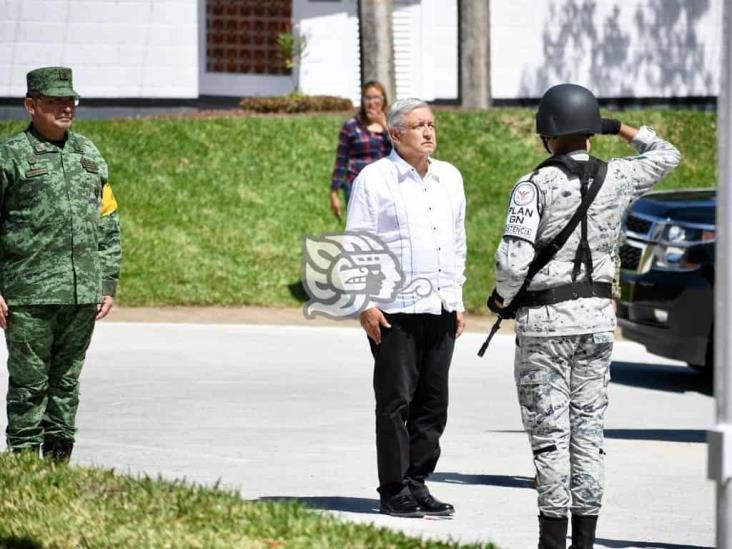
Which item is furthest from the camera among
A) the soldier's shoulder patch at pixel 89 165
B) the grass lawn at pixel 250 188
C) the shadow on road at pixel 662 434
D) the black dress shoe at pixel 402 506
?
the grass lawn at pixel 250 188

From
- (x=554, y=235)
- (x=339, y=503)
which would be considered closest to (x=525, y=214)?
(x=554, y=235)

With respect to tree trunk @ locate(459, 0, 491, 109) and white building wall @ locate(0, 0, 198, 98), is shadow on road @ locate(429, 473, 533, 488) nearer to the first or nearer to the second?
tree trunk @ locate(459, 0, 491, 109)

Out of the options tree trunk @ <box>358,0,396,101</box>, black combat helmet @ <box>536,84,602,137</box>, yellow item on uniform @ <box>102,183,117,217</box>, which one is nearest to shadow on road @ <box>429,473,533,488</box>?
yellow item on uniform @ <box>102,183,117,217</box>

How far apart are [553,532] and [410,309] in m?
1.39

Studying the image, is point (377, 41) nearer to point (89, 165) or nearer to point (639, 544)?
point (89, 165)

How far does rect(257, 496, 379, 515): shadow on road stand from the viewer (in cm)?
764

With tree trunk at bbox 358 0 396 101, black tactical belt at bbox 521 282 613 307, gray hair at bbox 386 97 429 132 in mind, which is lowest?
black tactical belt at bbox 521 282 613 307

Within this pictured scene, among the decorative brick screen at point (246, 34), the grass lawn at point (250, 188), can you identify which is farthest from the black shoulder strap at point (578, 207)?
the decorative brick screen at point (246, 34)

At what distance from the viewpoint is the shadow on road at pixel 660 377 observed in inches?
494

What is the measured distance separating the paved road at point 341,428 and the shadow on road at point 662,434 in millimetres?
15

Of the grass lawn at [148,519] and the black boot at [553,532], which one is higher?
the grass lawn at [148,519]

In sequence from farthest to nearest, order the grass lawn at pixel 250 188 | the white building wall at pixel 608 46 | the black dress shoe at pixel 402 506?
the white building wall at pixel 608 46 < the grass lawn at pixel 250 188 < the black dress shoe at pixel 402 506

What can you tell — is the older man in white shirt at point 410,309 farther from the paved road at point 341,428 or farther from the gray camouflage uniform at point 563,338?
the gray camouflage uniform at point 563,338

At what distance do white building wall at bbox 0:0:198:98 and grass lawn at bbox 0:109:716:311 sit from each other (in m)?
3.71
